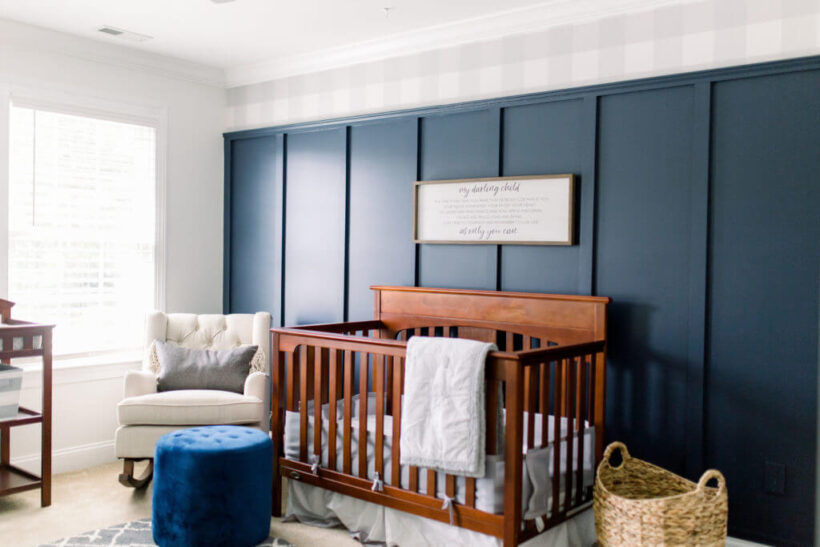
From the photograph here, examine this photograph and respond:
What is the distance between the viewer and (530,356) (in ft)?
8.13

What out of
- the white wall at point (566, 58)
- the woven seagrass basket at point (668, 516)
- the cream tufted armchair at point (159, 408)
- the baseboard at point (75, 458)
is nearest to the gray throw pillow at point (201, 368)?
the cream tufted armchair at point (159, 408)

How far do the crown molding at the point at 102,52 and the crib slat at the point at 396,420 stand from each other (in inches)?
101

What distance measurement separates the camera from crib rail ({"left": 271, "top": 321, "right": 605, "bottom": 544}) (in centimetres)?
247

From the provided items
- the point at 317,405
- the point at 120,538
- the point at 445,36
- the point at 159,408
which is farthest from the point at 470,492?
the point at 445,36

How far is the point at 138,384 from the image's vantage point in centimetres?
356

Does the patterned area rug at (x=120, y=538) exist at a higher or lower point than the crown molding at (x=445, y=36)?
lower

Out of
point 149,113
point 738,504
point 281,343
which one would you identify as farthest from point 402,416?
point 149,113

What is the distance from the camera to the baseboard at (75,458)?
3713mm

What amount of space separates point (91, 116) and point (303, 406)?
7.04 ft

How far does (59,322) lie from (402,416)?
7.36 feet

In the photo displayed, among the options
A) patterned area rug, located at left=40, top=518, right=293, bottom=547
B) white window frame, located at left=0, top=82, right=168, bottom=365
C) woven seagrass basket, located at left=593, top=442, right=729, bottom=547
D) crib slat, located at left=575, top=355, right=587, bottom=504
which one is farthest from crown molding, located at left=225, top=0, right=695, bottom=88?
patterned area rug, located at left=40, top=518, right=293, bottom=547

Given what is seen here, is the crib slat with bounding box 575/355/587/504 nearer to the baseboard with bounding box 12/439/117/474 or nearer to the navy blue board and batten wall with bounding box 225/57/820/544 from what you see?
the navy blue board and batten wall with bounding box 225/57/820/544

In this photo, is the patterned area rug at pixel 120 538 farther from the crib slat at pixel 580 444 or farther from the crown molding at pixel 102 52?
the crown molding at pixel 102 52

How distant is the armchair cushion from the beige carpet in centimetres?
38
